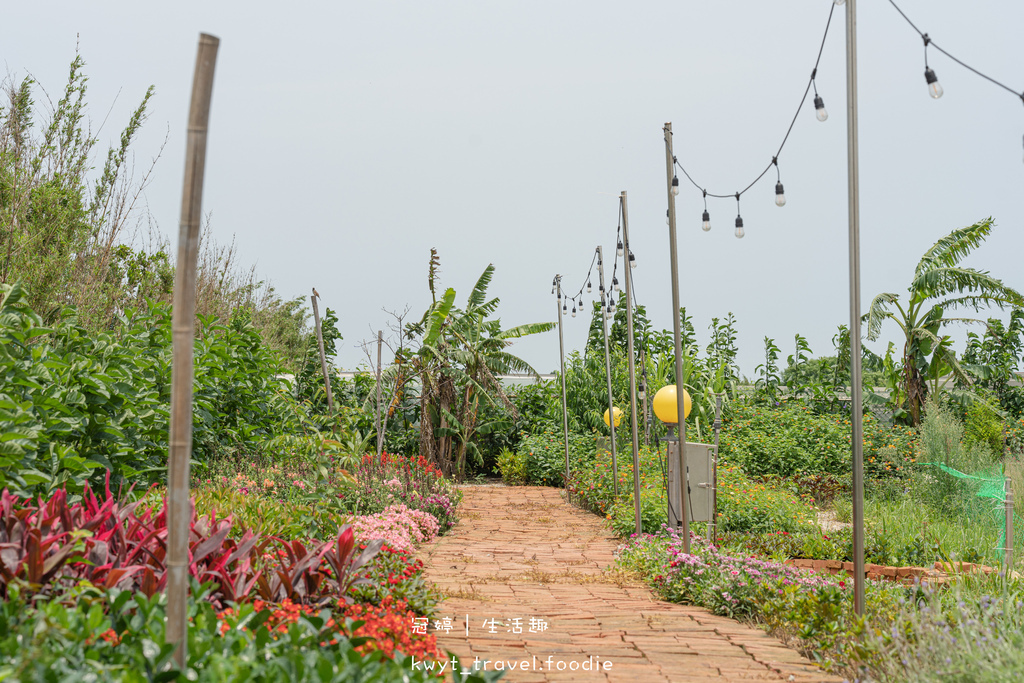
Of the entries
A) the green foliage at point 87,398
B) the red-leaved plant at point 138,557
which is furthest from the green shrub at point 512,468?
the red-leaved plant at point 138,557

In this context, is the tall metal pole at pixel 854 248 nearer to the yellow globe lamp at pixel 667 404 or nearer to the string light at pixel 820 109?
the string light at pixel 820 109

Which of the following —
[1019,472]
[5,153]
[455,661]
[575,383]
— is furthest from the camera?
[575,383]

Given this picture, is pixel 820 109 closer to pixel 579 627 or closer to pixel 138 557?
pixel 579 627

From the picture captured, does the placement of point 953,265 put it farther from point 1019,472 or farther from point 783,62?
point 783,62

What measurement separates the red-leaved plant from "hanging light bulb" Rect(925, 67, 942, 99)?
3.75m

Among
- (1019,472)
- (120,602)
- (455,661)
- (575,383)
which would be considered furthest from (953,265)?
(120,602)

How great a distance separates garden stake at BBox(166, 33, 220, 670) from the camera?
77.3 inches

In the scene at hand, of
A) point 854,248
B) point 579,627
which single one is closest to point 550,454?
point 579,627

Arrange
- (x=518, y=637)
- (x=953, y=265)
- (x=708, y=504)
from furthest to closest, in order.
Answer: (x=953, y=265) → (x=708, y=504) → (x=518, y=637)

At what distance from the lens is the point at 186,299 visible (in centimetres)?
198

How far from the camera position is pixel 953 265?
1359 cm

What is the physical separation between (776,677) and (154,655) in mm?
2881

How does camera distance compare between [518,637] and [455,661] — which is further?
[518,637]

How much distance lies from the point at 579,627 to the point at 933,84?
141 inches
